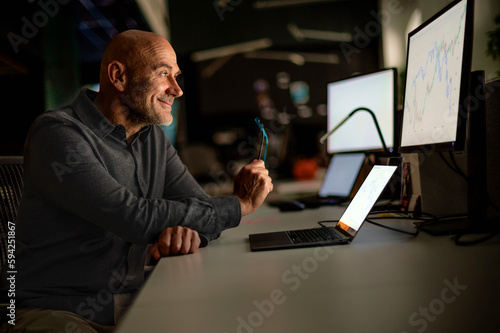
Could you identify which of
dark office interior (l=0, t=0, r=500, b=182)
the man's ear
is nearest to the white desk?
the man's ear

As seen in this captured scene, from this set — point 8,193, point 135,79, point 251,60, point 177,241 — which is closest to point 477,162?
point 177,241

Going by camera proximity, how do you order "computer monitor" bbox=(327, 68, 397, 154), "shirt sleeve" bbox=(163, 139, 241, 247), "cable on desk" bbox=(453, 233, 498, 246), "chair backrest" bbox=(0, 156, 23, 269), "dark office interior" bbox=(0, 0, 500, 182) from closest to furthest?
"cable on desk" bbox=(453, 233, 498, 246)
"chair backrest" bbox=(0, 156, 23, 269)
"shirt sleeve" bbox=(163, 139, 241, 247)
"computer monitor" bbox=(327, 68, 397, 154)
"dark office interior" bbox=(0, 0, 500, 182)

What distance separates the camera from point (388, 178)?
0.92 metres

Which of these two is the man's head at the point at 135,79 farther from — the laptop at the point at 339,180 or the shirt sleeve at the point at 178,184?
the laptop at the point at 339,180

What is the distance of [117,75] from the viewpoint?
4.08 feet

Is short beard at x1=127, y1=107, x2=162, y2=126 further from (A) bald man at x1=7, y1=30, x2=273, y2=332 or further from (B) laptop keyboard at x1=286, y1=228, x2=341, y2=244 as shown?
(B) laptop keyboard at x1=286, y1=228, x2=341, y2=244

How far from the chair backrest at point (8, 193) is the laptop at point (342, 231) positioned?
75cm

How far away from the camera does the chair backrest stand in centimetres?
111

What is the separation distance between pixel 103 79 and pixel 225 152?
17.2ft

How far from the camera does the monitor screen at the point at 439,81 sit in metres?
0.85

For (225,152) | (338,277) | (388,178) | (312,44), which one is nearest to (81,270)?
(338,277)

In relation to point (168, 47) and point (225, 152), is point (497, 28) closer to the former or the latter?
point (168, 47)

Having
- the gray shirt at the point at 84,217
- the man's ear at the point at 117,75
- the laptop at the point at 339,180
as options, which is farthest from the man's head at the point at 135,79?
the laptop at the point at 339,180

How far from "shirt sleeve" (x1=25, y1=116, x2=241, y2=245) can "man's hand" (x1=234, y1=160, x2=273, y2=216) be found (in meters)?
0.07
